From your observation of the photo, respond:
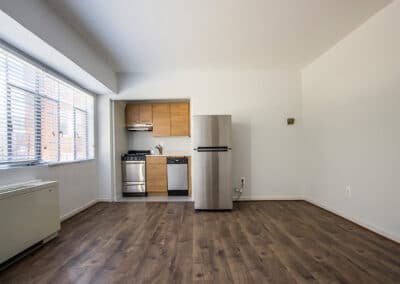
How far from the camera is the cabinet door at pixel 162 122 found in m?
4.83

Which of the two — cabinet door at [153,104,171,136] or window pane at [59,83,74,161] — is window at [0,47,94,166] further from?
cabinet door at [153,104,171,136]

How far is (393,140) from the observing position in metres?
2.27

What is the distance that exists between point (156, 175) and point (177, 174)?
45 cm

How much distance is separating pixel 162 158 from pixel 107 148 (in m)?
1.12

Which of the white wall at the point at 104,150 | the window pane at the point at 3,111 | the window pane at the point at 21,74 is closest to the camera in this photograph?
the window pane at the point at 3,111

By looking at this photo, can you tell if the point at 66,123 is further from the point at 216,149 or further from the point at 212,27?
the point at 212,27

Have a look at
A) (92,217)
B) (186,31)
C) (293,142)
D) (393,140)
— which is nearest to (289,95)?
(293,142)

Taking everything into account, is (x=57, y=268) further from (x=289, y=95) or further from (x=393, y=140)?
(x=289, y=95)

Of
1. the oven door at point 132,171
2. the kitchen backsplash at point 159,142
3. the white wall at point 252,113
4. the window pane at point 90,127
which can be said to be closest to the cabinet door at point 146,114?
the kitchen backsplash at point 159,142

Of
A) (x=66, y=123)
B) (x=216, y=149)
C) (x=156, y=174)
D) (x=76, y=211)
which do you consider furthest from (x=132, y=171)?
(x=216, y=149)

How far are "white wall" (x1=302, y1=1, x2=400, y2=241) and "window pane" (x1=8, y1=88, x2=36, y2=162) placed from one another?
4.00 meters

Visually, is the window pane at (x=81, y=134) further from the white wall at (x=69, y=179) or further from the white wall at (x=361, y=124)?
the white wall at (x=361, y=124)

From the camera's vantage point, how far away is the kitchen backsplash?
17.0 ft

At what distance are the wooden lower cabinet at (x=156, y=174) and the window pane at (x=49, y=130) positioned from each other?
1902 millimetres
